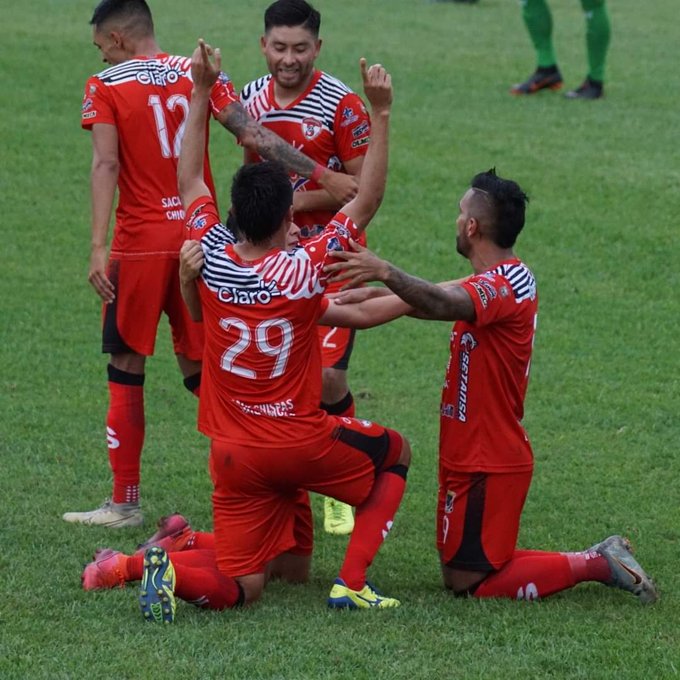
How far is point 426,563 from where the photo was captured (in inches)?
259

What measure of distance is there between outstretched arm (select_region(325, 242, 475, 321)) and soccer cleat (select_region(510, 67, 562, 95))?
1103 cm

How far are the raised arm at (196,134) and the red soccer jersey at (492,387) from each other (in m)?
1.26

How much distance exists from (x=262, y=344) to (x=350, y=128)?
1868 millimetres

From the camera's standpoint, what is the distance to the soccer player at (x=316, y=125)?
22.6 ft

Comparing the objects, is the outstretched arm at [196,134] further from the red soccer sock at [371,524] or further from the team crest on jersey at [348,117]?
the red soccer sock at [371,524]

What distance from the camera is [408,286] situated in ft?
17.9

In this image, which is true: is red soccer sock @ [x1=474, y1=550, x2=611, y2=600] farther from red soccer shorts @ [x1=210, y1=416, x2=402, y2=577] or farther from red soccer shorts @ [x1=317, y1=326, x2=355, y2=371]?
red soccer shorts @ [x1=317, y1=326, x2=355, y2=371]

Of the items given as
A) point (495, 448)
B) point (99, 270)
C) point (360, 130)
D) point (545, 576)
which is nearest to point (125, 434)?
point (99, 270)

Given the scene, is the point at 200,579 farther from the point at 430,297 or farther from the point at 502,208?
the point at 502,208

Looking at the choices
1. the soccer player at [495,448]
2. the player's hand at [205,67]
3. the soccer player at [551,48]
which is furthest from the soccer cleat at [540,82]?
the player's hand at [205,67]

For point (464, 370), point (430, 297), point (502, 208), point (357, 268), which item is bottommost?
point (464, 370)

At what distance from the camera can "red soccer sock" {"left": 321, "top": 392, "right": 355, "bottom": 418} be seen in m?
7.09

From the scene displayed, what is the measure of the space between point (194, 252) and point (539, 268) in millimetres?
6535

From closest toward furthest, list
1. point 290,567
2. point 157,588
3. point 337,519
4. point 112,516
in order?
point 157,588
point 290,567
point 112,516
point 337,519
